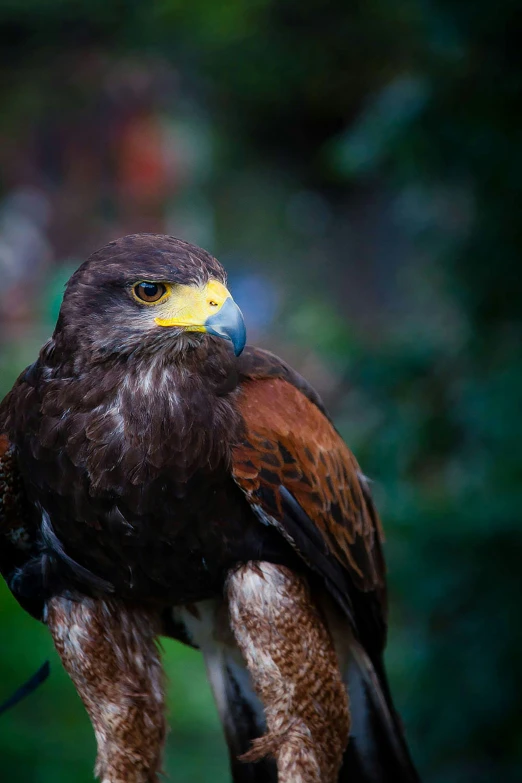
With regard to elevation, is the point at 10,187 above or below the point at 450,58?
above

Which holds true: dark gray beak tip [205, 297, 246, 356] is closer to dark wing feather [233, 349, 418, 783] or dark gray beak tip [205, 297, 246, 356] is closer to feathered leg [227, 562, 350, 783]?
dark wing feather [233, 349, 418, 783]

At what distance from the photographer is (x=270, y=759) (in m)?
2.95

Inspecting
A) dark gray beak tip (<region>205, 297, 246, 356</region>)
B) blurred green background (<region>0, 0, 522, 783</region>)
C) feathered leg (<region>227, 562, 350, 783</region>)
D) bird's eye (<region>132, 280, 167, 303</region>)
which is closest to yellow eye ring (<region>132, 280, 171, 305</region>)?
bird's eye (<region>132, 280, 167, 303</region>)

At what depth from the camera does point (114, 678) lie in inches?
107

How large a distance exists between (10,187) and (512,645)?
7.22 metres

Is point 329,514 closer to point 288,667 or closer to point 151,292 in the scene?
point 288,667

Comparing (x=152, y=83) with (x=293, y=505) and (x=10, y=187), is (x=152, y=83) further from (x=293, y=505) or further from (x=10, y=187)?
(x=293, y=505)

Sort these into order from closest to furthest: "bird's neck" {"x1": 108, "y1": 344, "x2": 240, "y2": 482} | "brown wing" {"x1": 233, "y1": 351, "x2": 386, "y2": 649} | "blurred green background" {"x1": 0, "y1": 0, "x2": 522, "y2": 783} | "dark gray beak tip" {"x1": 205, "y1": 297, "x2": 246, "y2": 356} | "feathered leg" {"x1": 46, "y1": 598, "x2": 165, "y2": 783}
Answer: "dark gray beak tip" {"x1": 205, "y1": 297, "x2": 246, "y2": 356}
"bird's neck" {"x1": 108, "y1": 344, "x2": 240, "y2": 482}
"brown wing" {"x1": 233, "y1": 351, "x2": 386, "y2": 649}
"feathered leg" {"x1": 46, "y1": 598, "x2": 165, "y2": 783}
"blurred green background" {"x1": 0, "y1": 0, "x2": 522, "y2": 783}

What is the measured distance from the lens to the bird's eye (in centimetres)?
229

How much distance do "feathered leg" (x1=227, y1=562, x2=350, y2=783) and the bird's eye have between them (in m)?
0.78

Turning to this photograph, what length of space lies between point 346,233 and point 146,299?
319 inches

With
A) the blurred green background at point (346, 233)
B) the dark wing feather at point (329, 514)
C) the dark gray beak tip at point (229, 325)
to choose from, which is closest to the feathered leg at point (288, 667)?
the dark wing feather at point (329, 514)

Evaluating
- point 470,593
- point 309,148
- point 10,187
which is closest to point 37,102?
point 10,187

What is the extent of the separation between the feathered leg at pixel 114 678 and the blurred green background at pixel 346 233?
205 centimetres
